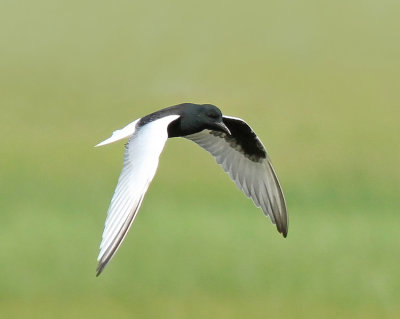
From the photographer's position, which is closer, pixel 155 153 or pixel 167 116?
pixel 155 153

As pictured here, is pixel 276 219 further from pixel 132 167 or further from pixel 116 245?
pixel 116 245

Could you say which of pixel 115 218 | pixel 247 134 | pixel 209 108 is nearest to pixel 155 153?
pixel 115 218

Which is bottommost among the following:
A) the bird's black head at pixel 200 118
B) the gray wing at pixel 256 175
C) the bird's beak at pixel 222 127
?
the gray wing at pixel 256 175

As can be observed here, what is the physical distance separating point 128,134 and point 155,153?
0.64 metres

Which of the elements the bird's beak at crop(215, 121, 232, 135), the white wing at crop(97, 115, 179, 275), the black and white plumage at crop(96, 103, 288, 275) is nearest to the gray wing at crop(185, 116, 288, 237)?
the black and white plumage at crop(96, 103, 288, 275)

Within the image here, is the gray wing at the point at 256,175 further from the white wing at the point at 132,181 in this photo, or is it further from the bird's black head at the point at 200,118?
the white wing at the point at 132,181

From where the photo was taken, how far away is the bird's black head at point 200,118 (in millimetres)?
7309

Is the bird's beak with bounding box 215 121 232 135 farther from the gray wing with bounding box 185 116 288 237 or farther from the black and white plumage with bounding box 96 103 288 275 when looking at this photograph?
the gray wing with bounding box 185 116 288 237

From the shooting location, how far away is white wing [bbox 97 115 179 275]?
18.8 ft

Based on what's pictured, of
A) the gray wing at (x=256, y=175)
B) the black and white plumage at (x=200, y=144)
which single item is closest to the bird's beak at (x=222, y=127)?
the black and white plumage at (x=200, y=144)

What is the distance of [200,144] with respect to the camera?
8148 millimetres

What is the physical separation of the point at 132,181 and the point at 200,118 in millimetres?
1305

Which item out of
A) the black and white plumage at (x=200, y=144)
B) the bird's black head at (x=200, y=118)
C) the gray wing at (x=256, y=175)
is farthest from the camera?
the gray wing at (x=256, y=175)

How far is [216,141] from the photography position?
8.06 m
